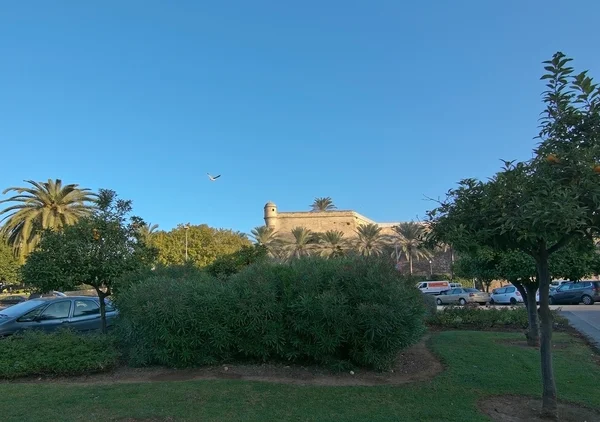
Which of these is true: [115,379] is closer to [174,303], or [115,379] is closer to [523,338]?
[174,303]

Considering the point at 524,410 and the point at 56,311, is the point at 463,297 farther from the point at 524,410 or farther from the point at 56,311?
the point at 524,410

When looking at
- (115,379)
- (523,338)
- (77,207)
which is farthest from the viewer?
(77,207)

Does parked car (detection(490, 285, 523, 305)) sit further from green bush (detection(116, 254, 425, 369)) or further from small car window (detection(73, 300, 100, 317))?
small car window (detection(73, 300, 100, 317))

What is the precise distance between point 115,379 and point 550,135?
752cm

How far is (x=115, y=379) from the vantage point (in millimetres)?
8141

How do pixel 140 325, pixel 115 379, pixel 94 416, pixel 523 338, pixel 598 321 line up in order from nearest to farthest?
pixel 94 416, pixel 115 379, pixel 140 325, pixel 523 338, pixel 598 321

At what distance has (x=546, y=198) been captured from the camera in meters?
4.86

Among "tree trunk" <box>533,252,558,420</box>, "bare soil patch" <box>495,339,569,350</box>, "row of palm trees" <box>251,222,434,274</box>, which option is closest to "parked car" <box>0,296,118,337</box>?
"tree trunk" <box>533,252,558,420</box>

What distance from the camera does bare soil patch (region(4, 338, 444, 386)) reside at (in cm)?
790

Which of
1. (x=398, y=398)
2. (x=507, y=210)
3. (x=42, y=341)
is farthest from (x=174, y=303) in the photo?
(x=507, y=210)

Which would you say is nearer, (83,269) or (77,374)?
(77,374)

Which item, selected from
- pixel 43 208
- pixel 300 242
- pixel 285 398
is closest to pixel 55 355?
pixel 285 398

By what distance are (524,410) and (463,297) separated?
111ft

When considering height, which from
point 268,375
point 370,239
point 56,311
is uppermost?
point 370,239
